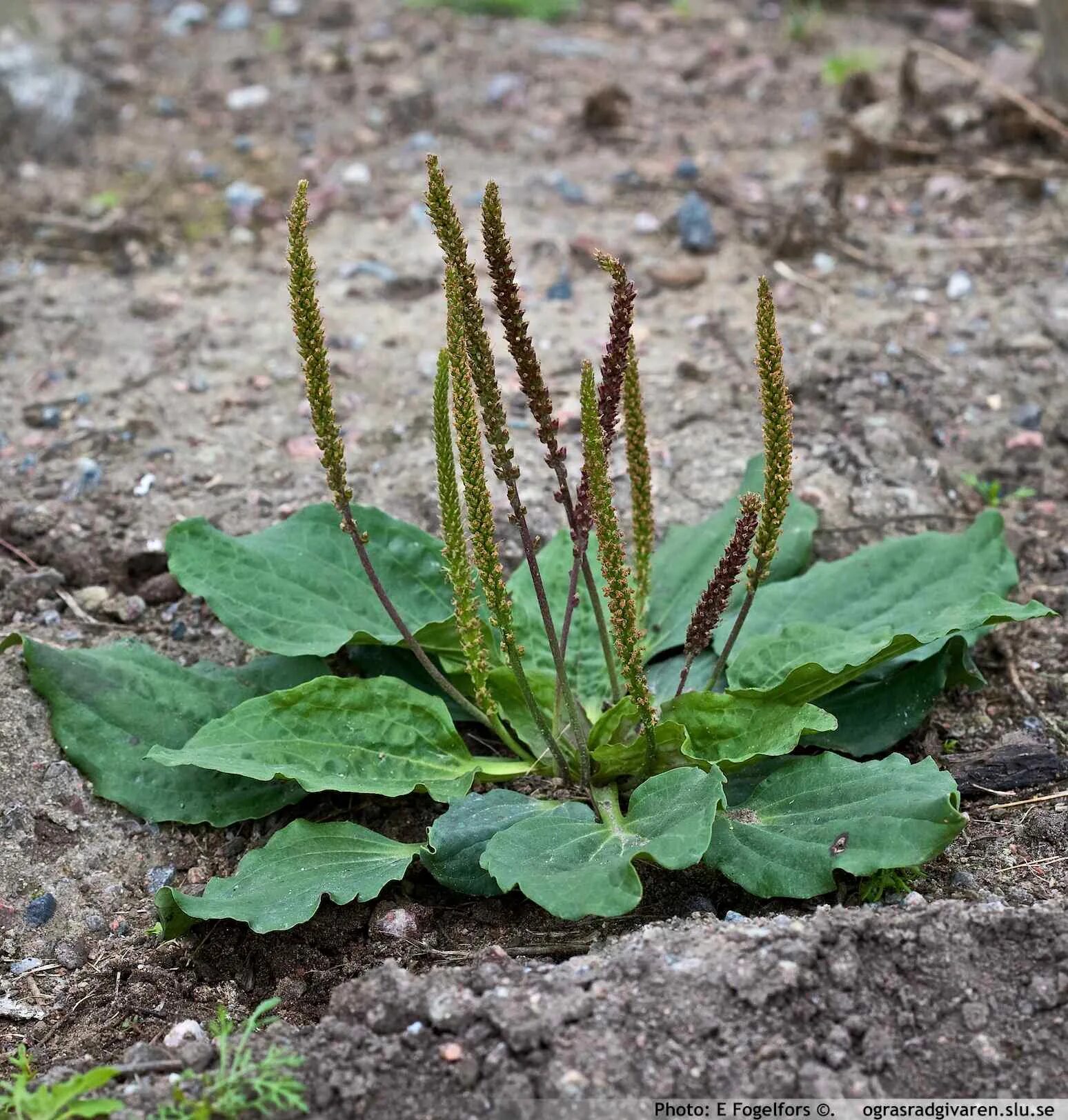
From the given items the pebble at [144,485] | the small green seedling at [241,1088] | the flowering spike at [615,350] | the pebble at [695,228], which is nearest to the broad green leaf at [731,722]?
the flowering spike at [615,350]

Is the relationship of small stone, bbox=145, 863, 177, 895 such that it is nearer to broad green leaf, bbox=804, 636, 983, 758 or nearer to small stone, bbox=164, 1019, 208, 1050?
small stone, bbox=164, 1019, 208, 1050

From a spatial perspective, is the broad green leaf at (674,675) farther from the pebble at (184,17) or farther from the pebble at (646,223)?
the pebble at (184,17)

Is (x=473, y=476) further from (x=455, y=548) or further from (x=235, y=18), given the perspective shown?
(x=235, y=18)

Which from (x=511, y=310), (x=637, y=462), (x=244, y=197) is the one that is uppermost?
→ (x=511, y=310)

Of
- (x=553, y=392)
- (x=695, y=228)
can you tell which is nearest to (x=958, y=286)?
(x=695, y=228)

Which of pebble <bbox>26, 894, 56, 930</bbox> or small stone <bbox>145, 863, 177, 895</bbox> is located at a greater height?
pebble <bbox>26, 894, 56, 930</bbox>

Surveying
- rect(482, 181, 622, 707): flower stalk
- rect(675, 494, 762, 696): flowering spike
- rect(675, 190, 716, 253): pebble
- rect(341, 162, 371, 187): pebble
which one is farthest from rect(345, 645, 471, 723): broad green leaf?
rect(341, 162, 371, 187): pebble
